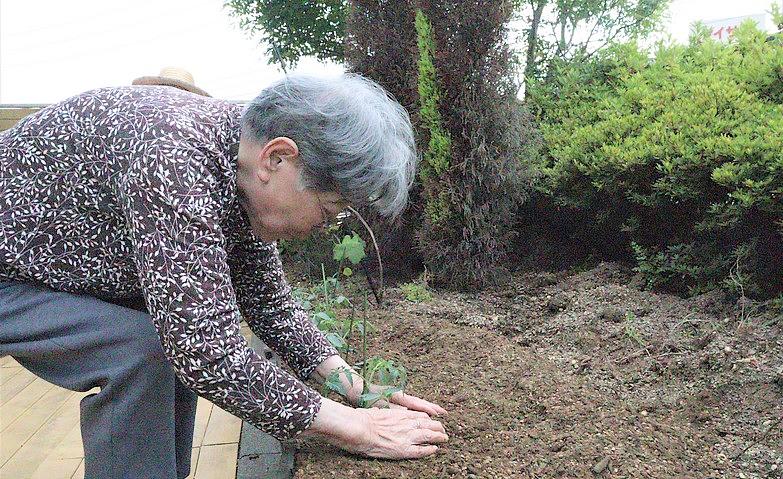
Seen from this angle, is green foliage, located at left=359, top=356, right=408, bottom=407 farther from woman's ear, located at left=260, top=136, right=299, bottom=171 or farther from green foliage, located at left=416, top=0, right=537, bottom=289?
green foliage, located at left=416, top=0, right=537, bottom=289

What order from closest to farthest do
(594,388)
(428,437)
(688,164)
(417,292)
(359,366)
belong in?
(428,437) < (594,388) < (359,366) < (688,164) < (417,292)

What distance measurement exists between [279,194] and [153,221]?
0.25m

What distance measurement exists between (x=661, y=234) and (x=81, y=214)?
8.22 ft

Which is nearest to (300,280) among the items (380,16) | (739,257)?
(380,16)

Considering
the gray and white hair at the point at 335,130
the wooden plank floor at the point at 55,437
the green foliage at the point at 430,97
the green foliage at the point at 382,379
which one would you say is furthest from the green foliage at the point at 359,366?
the green foliage at the point at 430,97

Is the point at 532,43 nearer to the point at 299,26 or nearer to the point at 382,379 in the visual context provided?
the point at 299,26

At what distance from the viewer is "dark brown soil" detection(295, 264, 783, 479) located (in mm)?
1530

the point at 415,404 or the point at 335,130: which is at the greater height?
the point at 335,130

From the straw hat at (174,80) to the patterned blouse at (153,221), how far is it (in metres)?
2.11

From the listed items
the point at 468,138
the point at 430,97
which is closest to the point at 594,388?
the point at 468,138

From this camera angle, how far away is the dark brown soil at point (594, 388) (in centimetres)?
153

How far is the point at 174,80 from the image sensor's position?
138 inches

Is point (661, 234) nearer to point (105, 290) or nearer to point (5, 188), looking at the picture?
point (105, 290)

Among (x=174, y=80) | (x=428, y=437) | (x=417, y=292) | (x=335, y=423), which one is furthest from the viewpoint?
(x=174, y=80)
